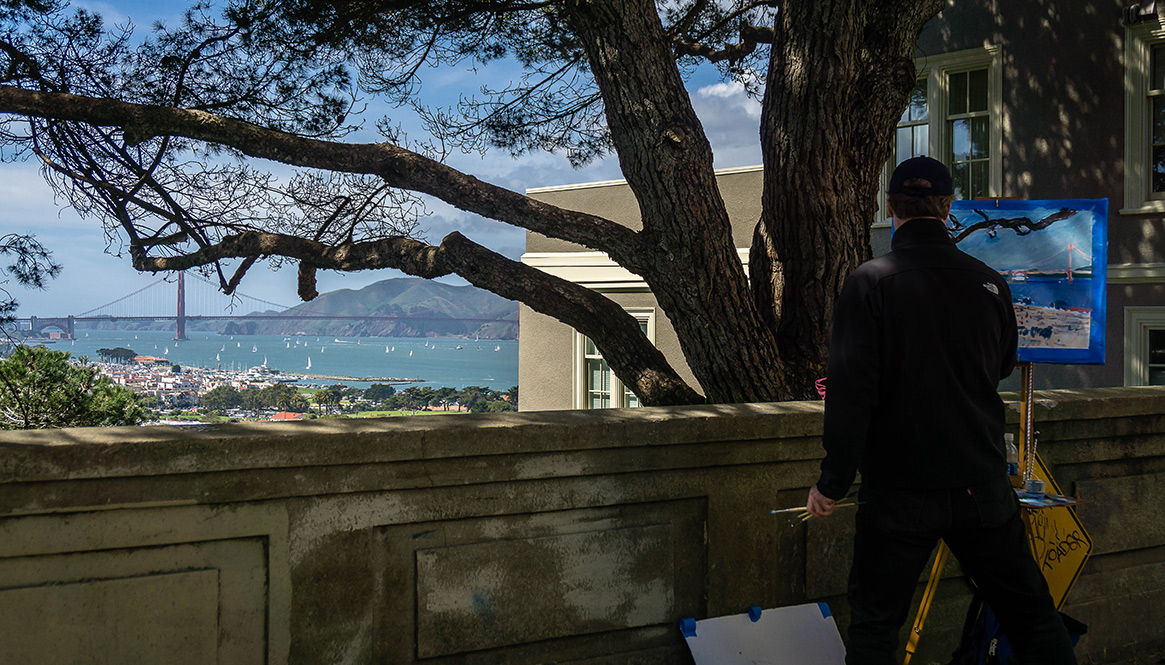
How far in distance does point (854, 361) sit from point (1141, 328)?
9.37 metres

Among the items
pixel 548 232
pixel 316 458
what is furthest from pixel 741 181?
pixel 316 458

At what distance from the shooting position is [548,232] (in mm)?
6105

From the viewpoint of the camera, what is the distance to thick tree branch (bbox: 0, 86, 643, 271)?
241 inches

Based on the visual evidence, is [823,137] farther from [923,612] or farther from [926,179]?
[923,612]

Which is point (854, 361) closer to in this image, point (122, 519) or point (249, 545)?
point (249, 545)

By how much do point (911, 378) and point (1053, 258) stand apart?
6.44 ft

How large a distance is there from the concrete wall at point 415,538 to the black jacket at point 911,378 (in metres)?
0.67

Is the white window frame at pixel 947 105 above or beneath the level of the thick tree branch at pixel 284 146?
above

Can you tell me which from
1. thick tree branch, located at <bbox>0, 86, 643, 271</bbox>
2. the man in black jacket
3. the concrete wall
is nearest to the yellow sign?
the concrete wall

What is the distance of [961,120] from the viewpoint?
11.3 m

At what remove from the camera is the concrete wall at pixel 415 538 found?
2.27 metres

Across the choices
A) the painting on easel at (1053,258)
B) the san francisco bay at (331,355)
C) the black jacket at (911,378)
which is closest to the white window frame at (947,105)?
the painting on easel at (1053,258)

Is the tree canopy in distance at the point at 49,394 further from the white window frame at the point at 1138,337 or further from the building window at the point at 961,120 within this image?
the white window frame at the point at 1138,337

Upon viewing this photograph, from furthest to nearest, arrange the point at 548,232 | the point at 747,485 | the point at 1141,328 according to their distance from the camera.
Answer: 1. the point at 1141,328
2. the point at 548,232
3. the point at 747,485
